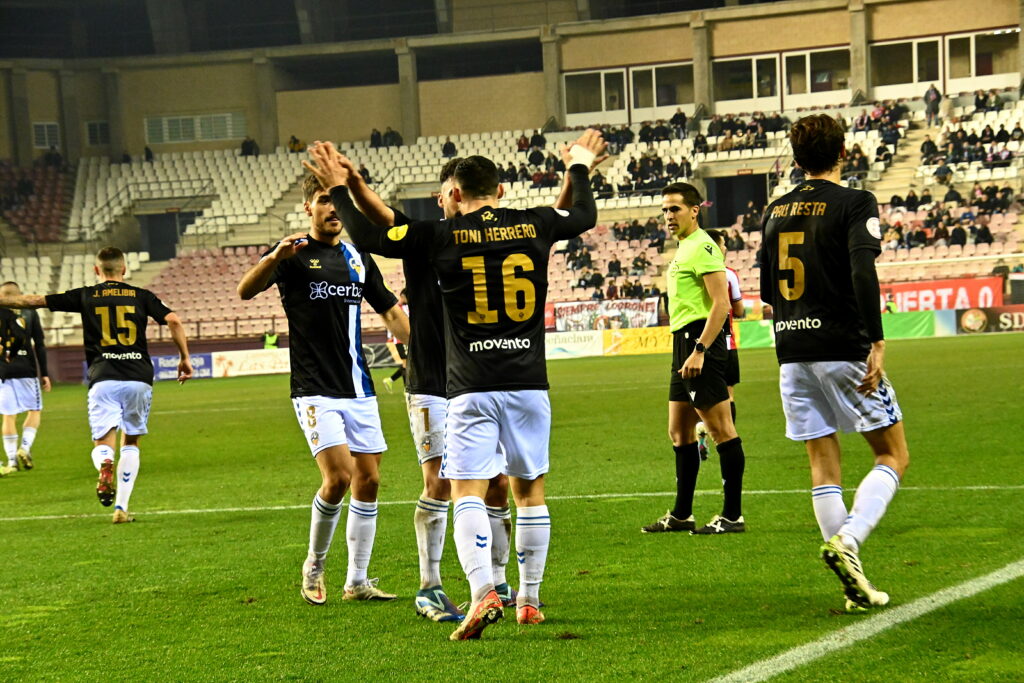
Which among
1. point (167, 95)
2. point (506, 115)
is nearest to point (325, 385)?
point (506, 115)

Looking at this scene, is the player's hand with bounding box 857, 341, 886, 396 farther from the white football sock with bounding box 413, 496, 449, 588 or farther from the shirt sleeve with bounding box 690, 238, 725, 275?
the shirt sleeve with bounding box 690, 238, 725, 275

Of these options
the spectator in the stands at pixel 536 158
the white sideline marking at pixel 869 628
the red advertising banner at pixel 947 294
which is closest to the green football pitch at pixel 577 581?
the white sideline marking at pixel 869 628

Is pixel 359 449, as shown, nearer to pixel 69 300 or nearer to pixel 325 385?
pixel 325 385

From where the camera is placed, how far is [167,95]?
5975cm

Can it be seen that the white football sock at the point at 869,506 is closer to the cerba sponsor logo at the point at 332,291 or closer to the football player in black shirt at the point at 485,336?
the football player in black shirt at the point at 485,336

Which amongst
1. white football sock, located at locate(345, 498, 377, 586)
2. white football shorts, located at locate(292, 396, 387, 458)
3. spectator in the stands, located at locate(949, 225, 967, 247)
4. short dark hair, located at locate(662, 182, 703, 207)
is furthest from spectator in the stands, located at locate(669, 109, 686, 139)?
white football sock, located at locate(345, 498, 377, 586)

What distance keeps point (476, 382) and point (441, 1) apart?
5387cm

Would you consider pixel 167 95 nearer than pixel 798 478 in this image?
No

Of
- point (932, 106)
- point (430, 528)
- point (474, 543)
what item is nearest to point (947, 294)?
point (932, 106)

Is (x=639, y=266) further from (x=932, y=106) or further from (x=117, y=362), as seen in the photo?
(x=117, y=362)

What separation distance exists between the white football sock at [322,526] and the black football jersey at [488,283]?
4.75ft

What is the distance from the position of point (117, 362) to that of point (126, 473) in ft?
3.08

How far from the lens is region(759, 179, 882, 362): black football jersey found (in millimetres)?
6105

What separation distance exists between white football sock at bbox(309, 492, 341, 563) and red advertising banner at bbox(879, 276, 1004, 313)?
31442 mm
